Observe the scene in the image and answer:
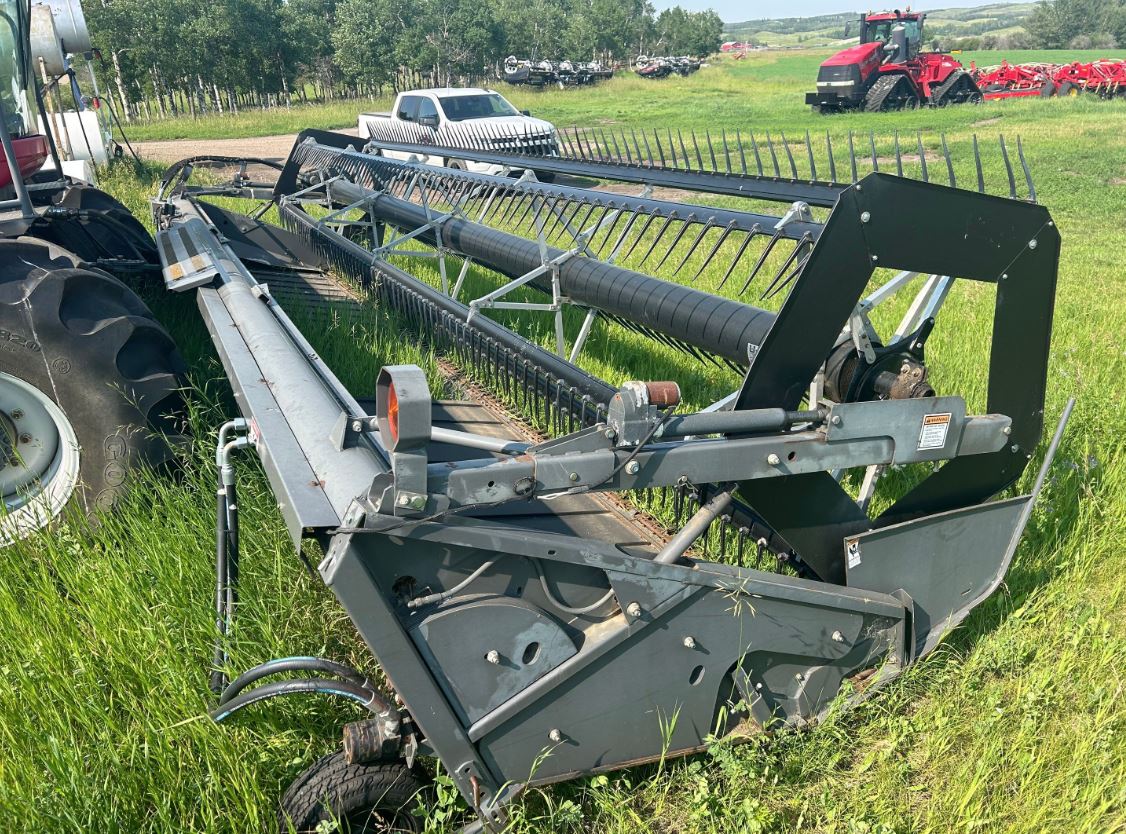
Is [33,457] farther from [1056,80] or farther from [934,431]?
[1056,80]

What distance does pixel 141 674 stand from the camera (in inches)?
84.0

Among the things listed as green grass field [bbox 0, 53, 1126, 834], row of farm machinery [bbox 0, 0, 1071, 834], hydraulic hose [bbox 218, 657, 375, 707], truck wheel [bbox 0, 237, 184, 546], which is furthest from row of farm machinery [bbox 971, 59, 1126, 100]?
hydraulic hose [bbox 218, 657, 375, 707]

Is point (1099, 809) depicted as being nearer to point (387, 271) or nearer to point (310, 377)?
point (310, 377)

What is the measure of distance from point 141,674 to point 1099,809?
2406 millimetres

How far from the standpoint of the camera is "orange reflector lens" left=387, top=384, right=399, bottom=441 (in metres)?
1.59

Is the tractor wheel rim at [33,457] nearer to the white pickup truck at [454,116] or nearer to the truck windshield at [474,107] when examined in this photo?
the white pickup truck at [454,116]

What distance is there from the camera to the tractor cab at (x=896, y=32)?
2497 centimetres

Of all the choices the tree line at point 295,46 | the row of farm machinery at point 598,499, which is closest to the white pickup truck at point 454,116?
the row of farm machinery at point 598,499

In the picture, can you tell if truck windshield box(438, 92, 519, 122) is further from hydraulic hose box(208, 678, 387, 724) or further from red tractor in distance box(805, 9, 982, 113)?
red tractor in distance box(805, 9, 982, 113)

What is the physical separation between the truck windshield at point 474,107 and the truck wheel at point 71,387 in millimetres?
11749

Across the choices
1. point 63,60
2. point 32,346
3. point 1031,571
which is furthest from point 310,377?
point 63,60

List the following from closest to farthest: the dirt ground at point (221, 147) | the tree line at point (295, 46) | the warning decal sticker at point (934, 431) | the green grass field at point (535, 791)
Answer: the green grass field at point (535, 791) → the warning decal sticker at point (934, 431) → the dirt ground at point (221, 147) → the tree line at point (295, 46)

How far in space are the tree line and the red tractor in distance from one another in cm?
2501

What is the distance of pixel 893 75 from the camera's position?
2484cm
